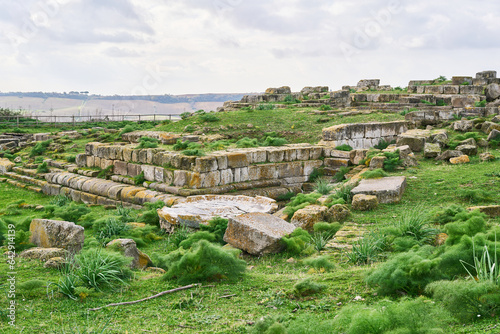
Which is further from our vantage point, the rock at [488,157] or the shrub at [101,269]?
the rock at [488,157]

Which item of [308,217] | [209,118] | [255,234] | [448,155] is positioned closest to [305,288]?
[255,234]

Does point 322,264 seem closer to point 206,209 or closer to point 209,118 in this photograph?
point 206,209

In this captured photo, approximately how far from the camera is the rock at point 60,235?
750 centimetres

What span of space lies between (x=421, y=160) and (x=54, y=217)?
31.1 feet

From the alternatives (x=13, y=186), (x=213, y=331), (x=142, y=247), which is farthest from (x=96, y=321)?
(x=13, y=186)

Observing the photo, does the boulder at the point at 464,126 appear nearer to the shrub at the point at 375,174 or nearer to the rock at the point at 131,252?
the shrub at the point at 375,174

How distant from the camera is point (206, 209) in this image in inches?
417

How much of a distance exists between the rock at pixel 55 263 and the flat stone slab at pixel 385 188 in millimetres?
6079

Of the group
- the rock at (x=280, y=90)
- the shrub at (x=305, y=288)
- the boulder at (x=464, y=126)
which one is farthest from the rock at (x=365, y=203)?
the rock at (x=280, y=90)

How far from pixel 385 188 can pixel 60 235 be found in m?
6.30

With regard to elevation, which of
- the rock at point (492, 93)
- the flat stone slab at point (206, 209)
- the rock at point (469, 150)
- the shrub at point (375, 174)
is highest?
the rock at point (492, 93)

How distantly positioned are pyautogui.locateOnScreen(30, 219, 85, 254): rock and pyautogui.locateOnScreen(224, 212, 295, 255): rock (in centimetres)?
234

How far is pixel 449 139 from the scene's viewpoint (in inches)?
586

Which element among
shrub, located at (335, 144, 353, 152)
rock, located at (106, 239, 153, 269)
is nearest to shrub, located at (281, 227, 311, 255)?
rock, located at (106, 239, 153, 269)
